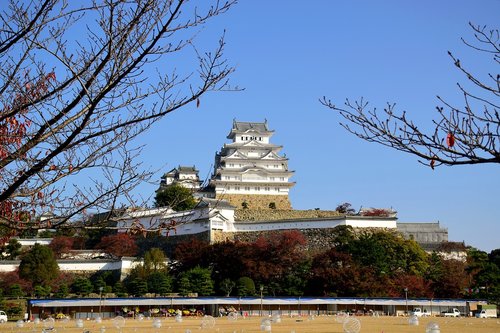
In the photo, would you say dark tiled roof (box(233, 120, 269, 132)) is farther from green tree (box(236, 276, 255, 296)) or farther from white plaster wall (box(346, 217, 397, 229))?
green tree (box(236, 276, 255, 296))

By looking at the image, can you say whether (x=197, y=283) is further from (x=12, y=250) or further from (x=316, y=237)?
(x=12, y=250)

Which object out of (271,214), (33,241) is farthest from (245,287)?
(33,241)

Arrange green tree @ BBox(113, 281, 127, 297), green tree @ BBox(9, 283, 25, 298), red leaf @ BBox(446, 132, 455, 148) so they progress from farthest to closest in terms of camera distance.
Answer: green tree @ BBox(113, 281, 127, 297), green tree @ BBox(9, 283, 25, 298), red leaf @ BBox(446, 132, 455, 148)

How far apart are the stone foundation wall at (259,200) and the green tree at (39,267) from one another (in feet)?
56.6

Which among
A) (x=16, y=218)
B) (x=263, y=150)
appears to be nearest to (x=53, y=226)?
(x=16, y=218)

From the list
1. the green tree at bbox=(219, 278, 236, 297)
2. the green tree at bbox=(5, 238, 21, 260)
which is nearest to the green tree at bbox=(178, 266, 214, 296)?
the green tree at bbox=(219, 278, 236, 297)

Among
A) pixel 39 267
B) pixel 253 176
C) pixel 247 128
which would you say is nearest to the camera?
pixel 39 267

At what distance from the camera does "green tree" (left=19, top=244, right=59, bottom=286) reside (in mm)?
40625

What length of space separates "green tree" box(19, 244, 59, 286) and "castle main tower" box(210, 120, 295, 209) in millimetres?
16989

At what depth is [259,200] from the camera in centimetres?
5581

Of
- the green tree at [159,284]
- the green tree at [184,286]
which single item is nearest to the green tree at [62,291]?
the green tree at [159,284]

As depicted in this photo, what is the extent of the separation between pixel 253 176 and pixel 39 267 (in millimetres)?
21837

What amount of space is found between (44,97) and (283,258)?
37.4 m

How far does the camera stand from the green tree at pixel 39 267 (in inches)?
1599
